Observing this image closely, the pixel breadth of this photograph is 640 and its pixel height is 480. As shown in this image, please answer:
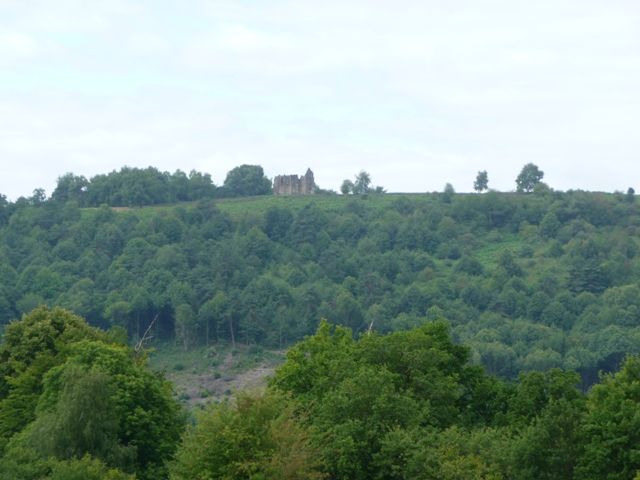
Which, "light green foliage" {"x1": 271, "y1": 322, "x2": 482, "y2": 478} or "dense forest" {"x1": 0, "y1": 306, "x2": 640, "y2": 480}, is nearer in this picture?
"dense forest" {"x1": 0, "y1": 306, "x2": 640, "y2": 480}

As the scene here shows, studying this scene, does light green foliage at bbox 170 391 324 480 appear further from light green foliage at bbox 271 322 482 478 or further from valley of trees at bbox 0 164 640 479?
light green foliage at bbox 271 322 482 478

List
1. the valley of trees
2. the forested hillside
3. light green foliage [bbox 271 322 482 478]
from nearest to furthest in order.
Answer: the valley of trees, light green foliage [bbox 271 322 482 478], the forested hillside

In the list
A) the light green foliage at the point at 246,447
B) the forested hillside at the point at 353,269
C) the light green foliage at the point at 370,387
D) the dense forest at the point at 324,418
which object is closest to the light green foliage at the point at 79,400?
the dense forest at the point at 324,418

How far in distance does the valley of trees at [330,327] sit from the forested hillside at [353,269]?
343 mm

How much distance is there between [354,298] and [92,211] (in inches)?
1811

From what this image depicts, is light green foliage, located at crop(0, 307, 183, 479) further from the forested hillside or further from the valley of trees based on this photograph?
the forested hillside

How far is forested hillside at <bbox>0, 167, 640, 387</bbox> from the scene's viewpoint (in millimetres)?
138000

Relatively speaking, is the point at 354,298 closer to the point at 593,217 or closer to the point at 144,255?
the point at 144,255

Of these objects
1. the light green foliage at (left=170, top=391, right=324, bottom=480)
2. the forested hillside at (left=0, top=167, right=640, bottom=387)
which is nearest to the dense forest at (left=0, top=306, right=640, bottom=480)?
the light green foliage at (left=170, top=391, right=324, bottom=480)

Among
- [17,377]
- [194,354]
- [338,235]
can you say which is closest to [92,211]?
[338,235]

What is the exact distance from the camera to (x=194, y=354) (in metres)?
131

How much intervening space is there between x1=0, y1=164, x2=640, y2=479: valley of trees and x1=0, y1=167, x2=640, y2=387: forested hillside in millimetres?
343

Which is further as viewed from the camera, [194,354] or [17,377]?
[194,354]

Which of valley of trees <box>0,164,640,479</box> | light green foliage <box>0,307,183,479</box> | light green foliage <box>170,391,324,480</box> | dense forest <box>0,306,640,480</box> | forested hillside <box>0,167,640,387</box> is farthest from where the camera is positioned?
forested hillside <box>0,167,640,387</box>
